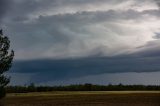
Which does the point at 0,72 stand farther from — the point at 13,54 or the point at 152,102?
the point at 152,102

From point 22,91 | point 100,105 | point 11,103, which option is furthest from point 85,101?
point 22,91

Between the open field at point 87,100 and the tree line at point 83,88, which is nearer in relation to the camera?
the open field at point 87,100

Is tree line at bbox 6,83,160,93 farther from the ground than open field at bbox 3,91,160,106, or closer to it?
farther from the ground

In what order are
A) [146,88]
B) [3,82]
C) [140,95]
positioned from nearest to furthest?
[3,82], [140,95], [146,88]

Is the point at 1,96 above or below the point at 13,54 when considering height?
below

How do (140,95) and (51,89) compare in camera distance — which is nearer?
(140,95)

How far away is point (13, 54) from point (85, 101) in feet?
78.0

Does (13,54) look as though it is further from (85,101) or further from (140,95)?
(140,95)

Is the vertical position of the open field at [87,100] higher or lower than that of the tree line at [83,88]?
lower

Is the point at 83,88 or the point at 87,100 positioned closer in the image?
the point at 87,100

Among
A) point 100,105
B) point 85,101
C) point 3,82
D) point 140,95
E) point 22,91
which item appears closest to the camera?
point 3,82

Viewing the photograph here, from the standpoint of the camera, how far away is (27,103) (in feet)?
291

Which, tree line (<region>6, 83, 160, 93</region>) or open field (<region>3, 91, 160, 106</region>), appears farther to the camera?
tree line (<region>6, 83, 160, 93</region>)

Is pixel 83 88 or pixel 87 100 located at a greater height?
pixel 83 88
